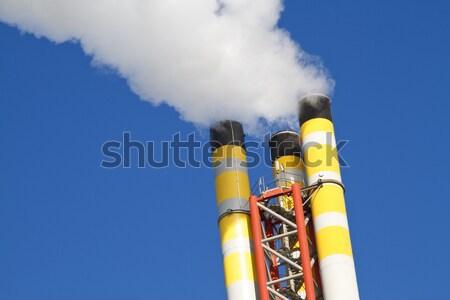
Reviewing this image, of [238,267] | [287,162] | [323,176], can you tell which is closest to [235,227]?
[238,267]

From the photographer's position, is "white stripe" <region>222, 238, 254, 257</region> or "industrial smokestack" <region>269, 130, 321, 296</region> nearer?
"white stripe" <region>222, 238, 254, 257</region>

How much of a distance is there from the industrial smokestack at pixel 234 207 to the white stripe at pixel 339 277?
3020mm

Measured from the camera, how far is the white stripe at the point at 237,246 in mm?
48375

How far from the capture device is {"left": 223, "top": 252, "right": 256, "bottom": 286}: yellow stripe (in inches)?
1881

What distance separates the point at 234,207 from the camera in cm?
4925

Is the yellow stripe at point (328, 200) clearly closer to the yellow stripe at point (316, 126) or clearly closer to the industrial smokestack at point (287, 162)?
the industrial smokestack at point (287, 162)

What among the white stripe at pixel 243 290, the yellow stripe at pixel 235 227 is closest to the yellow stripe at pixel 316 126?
the yellow stripe at pixel 235 227

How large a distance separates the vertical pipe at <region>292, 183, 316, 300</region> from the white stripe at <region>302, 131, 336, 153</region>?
6.88 feet

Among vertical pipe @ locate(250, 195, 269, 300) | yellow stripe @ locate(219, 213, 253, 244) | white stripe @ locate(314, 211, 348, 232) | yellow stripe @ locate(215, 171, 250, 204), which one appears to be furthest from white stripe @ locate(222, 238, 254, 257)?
white stripe @ locate(314, 211, 348, 232)

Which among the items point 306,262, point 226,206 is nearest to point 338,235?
point 306,262

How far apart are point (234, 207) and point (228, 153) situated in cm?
254

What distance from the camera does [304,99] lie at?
50.8 metres

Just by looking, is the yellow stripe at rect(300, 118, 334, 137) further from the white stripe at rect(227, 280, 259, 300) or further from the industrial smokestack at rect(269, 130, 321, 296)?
the white stripe at rect(227, 280, 259, 300)

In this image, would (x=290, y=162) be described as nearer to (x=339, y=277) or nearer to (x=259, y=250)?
(x=259, y=250)
